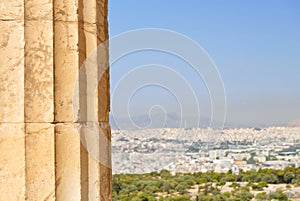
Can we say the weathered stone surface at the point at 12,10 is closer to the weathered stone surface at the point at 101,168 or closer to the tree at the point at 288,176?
the weathered stone surface at the point at 101,168

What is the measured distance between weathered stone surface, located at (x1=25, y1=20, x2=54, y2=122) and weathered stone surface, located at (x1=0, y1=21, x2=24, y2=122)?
34 mm

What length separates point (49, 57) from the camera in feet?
7.98

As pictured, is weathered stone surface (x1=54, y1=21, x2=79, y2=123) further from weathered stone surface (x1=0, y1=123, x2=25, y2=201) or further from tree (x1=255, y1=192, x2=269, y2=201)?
tree (x1=255, y1=192, x2=269, y2=201)

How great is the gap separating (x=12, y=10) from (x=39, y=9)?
0.50 ft

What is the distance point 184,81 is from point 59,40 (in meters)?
1.06

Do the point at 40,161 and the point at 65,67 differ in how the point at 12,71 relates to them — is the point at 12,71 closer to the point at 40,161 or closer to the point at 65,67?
the point at 65,67

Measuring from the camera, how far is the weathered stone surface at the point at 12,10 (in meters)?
2.44

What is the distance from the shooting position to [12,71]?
7.98 feet

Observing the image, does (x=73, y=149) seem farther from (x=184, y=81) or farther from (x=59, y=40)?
(x=184, y=81)

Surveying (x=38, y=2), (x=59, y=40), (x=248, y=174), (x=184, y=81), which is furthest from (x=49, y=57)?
(x=248, y=174)

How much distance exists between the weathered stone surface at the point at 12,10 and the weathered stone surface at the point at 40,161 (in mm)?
623

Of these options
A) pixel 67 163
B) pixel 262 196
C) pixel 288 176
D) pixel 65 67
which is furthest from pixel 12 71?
pixel 288 176

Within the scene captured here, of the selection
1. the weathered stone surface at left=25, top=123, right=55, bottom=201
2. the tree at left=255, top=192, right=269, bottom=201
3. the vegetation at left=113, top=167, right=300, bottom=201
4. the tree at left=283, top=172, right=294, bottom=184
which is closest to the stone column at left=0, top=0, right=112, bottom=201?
the weathered stone surface at left=25, top=123, right=55, bottom=201

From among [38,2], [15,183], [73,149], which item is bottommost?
[15,183]
